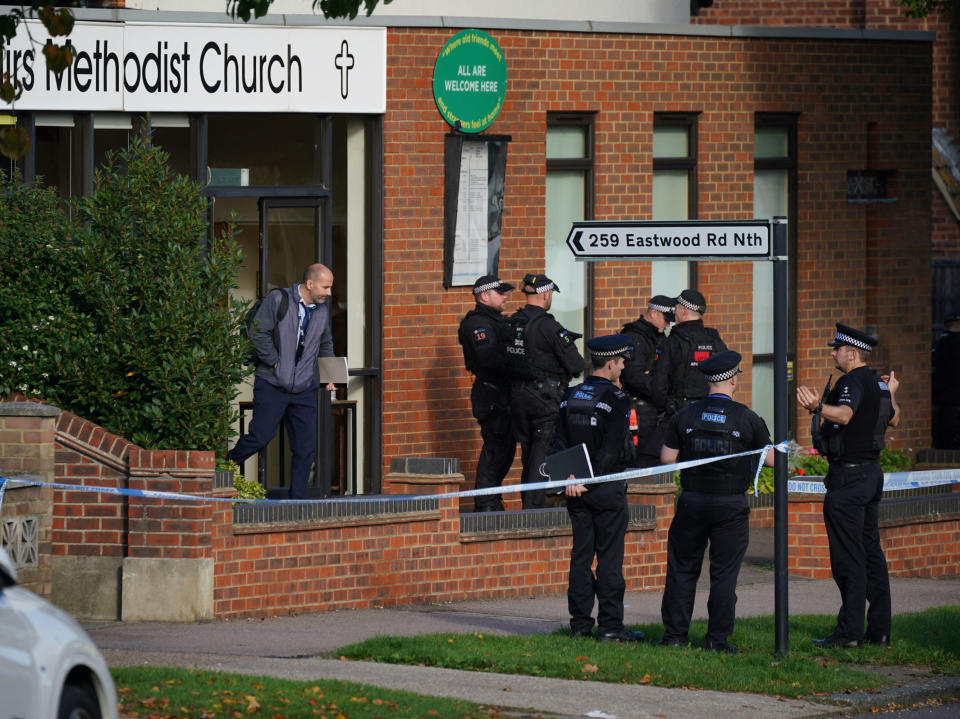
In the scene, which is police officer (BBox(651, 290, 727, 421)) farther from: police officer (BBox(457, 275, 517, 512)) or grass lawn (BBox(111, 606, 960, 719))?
grass lawn (BBox(111, 606, 960, 719))

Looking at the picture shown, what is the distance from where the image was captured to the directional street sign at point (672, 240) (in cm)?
1056

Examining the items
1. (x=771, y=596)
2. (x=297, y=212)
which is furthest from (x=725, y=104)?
(x=771, y=596)

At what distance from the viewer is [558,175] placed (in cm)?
1730

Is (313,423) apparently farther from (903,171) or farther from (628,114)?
(903,171)

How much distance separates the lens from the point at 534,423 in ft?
48.9

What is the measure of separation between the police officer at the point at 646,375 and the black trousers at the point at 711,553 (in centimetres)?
433

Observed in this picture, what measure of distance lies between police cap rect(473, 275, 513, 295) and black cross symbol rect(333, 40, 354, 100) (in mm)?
2048

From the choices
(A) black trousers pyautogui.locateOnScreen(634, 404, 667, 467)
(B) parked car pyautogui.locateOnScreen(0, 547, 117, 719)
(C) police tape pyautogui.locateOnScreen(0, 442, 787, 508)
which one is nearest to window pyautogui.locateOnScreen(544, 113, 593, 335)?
(A) black trousers pyautogui.locateOnScreen(634, 404, 667, 467)

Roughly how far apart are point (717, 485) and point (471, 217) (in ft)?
20.4

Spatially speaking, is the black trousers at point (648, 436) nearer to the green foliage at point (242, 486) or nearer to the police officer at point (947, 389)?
the green foliage at point (242, 486)

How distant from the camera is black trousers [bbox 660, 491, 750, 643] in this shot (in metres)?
10.8

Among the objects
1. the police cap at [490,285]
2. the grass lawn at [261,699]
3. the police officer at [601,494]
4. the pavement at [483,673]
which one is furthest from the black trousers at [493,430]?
the grass lawn at [261,699]

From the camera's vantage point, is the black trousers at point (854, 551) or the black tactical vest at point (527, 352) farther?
the black tactical vest at point (527, 352)

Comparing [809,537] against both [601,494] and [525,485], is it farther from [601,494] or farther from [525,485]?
[601,494]
